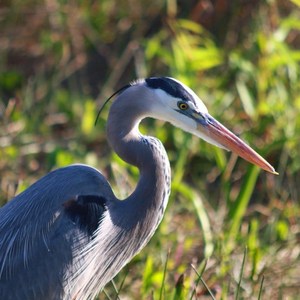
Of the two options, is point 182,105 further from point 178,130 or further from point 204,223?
point 178,130

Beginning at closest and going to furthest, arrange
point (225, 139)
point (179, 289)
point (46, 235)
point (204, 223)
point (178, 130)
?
point (179, 289) < point (46, 235) < point (225, 139) < point (204, 223) < point (178, 130)

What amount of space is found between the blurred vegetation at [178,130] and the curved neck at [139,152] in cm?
41

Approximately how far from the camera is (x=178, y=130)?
218 inches

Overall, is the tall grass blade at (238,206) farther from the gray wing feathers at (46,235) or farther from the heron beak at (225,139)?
the gray wing feathers at (46,235)

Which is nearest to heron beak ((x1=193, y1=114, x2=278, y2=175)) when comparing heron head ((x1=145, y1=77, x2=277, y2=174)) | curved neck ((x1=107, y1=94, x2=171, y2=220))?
heron head ((x1=145, y1=77, x2=277, y2=174))

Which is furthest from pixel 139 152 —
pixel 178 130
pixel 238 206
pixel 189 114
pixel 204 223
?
pixel 178 130

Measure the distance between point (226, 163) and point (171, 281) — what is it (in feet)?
3.75

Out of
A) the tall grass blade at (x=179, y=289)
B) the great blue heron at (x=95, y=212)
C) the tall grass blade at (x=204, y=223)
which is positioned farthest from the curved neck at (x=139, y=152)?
the tall grass blade at (x=204, y=223)

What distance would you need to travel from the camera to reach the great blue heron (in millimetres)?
3650

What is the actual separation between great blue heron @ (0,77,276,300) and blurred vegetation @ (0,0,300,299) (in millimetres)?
325

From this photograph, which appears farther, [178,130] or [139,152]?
[178,130]

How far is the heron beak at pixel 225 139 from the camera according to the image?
376cm

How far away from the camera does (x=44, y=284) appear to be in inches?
144

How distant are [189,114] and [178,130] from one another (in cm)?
179
